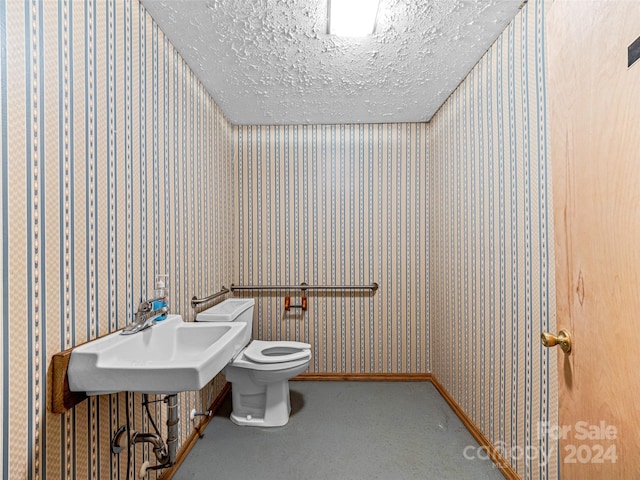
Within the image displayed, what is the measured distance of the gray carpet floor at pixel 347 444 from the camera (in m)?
1.72

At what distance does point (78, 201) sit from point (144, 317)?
1.75 feet

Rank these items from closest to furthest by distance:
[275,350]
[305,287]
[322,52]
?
[322,52], [275,350], [305,287]

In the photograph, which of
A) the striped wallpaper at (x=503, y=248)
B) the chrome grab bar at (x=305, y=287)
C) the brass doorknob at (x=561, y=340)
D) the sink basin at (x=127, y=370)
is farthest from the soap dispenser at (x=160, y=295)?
the striped wallpaper at (x=503, y=248)

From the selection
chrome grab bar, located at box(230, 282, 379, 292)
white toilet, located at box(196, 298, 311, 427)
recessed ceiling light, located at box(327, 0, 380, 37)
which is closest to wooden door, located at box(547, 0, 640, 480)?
recessed ceiling light, located at box(327, 0, 380, 37)

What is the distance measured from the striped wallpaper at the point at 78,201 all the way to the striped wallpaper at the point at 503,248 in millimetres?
1740

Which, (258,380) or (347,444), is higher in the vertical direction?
(258,380)

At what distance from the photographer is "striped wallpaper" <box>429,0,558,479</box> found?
4.50 feet

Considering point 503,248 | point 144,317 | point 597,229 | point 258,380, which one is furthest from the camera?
point 258,380

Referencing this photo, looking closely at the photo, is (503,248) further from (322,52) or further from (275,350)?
(275,350)

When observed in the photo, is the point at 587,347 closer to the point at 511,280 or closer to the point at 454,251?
the point at 511,280

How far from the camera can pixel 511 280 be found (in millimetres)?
1610

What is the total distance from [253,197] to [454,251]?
1.73 meters

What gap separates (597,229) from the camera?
0.70 meters

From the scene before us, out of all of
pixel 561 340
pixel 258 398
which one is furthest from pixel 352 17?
pixel 258 398
